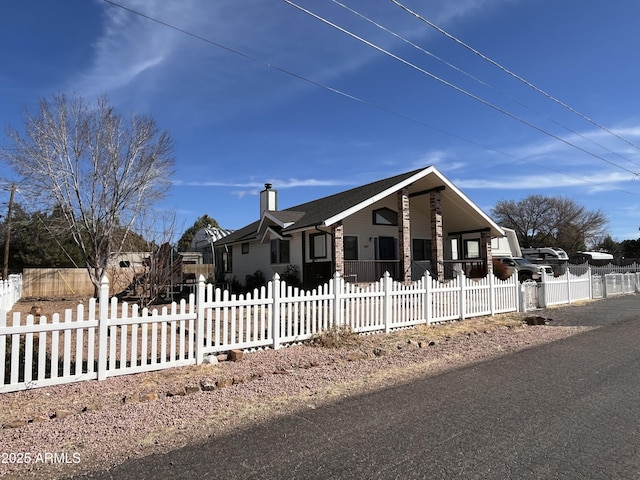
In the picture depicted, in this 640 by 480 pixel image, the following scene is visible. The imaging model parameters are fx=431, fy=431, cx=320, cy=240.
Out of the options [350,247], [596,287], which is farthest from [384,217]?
[596,287]

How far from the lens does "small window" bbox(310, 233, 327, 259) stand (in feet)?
57.3

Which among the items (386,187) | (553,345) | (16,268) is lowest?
(553,345)

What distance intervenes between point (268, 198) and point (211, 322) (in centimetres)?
2146

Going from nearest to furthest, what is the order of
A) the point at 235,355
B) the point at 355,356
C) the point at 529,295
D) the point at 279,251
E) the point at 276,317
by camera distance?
the point at 235,355 → the point at 355,356 → the point at 276,317 → the point at 529,295 → the point at 279,251

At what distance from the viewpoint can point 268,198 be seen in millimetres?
27688

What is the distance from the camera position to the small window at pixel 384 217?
19.4 m

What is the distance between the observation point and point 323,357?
7152mm

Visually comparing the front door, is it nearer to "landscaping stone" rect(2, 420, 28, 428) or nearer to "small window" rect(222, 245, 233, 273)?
"small window" rect(222, 245, 233, 273)

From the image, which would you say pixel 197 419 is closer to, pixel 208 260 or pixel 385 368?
pixel 385 368

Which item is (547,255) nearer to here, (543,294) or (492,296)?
(543,294)

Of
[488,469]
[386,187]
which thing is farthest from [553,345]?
[386,187]

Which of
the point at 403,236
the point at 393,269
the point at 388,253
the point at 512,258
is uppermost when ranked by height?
the point at 403,236

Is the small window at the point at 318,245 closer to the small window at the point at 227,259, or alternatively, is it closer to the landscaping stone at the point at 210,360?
the small window at the point at 227,259

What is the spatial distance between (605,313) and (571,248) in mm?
51165
